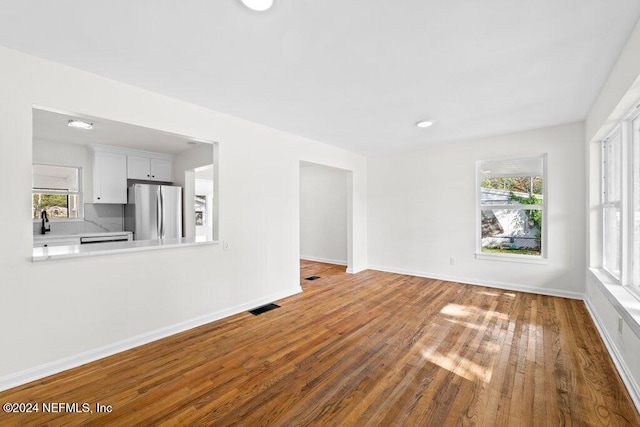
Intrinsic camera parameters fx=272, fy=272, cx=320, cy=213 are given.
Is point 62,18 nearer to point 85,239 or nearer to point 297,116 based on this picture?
point 297,116

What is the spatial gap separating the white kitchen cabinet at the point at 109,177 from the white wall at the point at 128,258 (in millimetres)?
2964

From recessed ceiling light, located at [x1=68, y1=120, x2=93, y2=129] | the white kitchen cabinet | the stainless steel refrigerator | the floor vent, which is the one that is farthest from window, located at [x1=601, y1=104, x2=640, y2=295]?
the white kitchen cabinet

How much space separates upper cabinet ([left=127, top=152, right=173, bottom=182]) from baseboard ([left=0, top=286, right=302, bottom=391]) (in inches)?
137

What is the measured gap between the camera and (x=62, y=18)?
5.57ft

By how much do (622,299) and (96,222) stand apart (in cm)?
720

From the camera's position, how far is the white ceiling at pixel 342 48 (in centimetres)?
163

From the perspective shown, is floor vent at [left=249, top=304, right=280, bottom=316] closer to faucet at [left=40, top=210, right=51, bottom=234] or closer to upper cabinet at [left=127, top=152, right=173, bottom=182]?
upper cabinet at [left=127, top=152, right=173, bottom=182]

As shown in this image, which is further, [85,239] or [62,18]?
[85,239]

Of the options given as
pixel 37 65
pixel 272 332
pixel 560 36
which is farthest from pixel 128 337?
pixel 560 36

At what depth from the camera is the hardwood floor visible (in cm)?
171

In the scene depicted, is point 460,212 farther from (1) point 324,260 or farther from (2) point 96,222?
(2) point 96,222

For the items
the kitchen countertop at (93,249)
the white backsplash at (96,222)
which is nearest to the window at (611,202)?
the kitchen countertop at (93,249)

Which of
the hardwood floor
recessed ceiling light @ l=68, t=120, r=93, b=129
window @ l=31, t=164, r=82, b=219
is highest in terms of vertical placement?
recessed ceiling light @ l=68, t=120, r=93, b=129

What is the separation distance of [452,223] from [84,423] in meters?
5.11
